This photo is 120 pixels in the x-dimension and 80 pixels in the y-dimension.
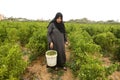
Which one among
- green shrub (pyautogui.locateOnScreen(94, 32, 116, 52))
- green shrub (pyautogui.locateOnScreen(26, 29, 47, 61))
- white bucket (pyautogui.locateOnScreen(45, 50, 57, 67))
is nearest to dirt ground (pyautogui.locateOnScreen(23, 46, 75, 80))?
white bucket (pyautogui.locateOnScreen(45, 50, 57, 67))

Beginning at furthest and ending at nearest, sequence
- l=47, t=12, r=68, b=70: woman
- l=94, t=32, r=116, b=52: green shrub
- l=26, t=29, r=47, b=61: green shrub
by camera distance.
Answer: l=94, t=32, r=116, b=52: green shrub
l=26, t=29, r=47, b=61: green shrub
l=47, t=12, r=68, b=70: woman

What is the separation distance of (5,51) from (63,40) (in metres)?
1.71

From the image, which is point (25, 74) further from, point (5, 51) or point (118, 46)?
point (118, 46)

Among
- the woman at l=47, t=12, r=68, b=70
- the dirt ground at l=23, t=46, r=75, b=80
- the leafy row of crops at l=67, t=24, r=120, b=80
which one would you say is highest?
the woman at l=47, t=12, r=68, b=70

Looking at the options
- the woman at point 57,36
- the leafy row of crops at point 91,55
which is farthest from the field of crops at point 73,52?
the woman at point 57,36

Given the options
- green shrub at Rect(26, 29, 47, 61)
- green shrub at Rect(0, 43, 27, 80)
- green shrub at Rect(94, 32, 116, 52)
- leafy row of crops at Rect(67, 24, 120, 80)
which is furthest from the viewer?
green shrub at Rect(94, 32, 116, 52)

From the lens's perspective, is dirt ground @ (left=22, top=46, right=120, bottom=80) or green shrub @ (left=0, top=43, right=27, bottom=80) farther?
dirt ground @ (left=22, top=46, right=120, bottom=80)

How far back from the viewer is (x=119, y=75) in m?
8.45

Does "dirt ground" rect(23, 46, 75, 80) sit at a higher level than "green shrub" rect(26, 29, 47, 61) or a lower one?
lower

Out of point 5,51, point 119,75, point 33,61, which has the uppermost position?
point 5,51

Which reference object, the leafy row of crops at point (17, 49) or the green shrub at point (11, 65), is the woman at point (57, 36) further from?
the green shrub at point (11, 65)

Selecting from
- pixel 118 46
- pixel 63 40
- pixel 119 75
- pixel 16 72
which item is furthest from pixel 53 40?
pixel 118 46

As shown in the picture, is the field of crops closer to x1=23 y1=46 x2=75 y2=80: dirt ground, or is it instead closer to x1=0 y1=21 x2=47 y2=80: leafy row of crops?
x1=0 y1=21 x2=47 y2=80: leafy row of crops

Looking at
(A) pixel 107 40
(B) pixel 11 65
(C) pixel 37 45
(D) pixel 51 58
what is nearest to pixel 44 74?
(D) pixel 51 58
